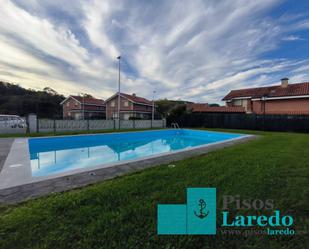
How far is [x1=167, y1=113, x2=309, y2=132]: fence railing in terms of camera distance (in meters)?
14.2

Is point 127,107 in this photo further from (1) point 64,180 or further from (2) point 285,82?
(1) point 64,180

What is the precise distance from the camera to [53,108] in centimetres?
4138

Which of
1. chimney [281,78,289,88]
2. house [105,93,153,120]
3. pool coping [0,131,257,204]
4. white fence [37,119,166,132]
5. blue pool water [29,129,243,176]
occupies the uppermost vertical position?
chimney [281,78,289,88]

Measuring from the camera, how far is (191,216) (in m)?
1.86

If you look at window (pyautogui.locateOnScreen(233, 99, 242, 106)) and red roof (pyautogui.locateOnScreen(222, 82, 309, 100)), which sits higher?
red roof (pyautogui.locateOnScreen(222, 82, 309, 100))

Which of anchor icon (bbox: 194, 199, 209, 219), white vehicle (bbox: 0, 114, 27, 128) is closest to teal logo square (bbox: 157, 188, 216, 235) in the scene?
anchor icon (bbox: 194, 199, 209, 219)

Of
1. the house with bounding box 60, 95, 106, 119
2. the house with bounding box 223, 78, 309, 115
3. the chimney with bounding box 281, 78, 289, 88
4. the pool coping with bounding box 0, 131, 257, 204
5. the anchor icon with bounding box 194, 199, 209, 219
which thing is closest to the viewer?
the anchor icon with bounding box 194, 199, 209, 219

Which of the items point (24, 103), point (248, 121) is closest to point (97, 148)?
point (248, 121)

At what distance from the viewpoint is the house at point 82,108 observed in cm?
3018

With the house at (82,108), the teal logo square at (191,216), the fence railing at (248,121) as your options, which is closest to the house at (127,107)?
the house at (82,108)

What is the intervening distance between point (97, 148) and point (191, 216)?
7.60 m

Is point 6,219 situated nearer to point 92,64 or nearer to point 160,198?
point 160,198

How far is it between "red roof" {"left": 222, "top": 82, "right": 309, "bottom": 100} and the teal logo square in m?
22.3

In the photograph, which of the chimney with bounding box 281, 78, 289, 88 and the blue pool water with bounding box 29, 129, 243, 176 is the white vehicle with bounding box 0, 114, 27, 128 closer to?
the blue pool water with bounding box 29, 129, 243, 176
